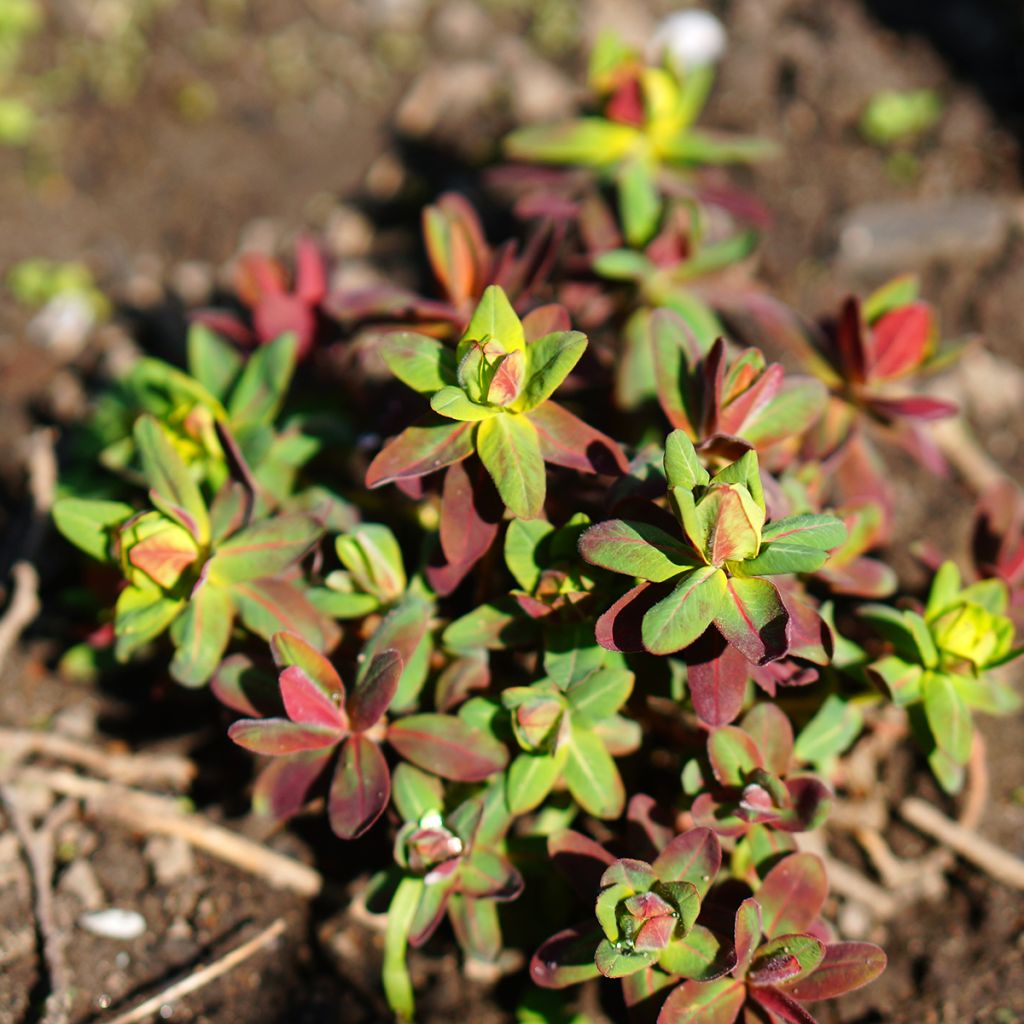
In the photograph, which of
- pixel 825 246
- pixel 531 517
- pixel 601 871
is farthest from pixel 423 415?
pixel 825 246

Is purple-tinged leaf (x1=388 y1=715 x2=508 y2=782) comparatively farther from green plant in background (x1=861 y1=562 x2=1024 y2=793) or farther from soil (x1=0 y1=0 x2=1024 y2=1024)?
green plant in background (x1=861 y1=562 x2=1024 y2=793)

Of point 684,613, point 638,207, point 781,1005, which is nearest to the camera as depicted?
point 684,613

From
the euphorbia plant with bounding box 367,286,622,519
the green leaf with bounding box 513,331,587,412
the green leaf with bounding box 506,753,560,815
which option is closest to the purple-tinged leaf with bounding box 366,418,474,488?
the euphorbia plant with bounding box 367,286,622,519

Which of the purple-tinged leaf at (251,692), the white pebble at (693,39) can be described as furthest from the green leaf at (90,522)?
the white pebble at (693,39)

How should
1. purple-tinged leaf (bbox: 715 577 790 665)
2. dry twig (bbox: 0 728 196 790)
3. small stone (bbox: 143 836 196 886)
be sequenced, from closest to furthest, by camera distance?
1. purple-tinged leaf (bbox: 715 577 790 665)
2. small stone (bbox: 143 836 196 886)
3. dry twig (bbox: 0 728 196 790)

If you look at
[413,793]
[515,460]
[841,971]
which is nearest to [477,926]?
[413,793]

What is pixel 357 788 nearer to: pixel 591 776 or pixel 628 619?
pixel 591 776

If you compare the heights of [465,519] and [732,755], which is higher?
[465,519]
